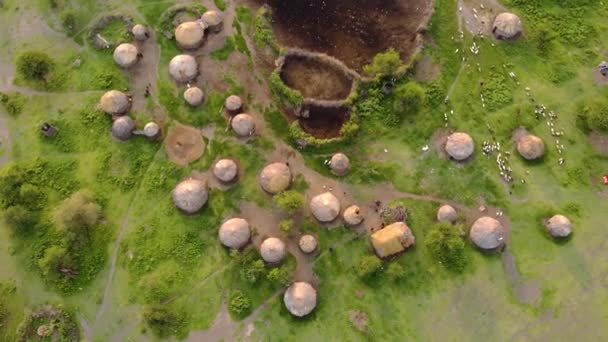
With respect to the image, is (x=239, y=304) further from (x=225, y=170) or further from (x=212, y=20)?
(x=212, y=20)

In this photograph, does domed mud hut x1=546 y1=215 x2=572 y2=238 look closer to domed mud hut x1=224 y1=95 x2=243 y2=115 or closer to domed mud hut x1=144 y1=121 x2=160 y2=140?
domed mud hut x1=224 y1=95 x2=243 y2=115

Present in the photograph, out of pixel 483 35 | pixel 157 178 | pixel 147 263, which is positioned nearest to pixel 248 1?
pixel 157 178

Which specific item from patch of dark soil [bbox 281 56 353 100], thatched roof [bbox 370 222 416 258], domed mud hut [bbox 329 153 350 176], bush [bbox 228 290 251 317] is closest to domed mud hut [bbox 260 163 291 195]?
domed mud hut [bbox 329 153 350 176]

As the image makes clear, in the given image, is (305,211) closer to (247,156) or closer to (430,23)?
(247,156)

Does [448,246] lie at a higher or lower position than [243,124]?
lower

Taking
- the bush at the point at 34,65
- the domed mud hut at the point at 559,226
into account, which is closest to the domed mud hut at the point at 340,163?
the domed mud hut at the point at 559,226

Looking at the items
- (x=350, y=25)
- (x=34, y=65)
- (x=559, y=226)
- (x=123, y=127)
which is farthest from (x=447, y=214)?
(x=34, y=65)
